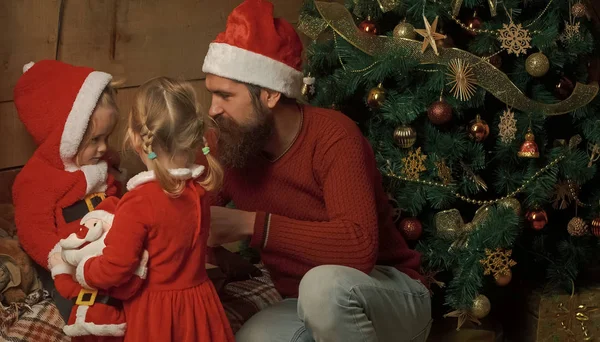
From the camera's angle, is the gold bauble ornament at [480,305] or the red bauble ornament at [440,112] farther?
the gold bauble ornament at [480,305]

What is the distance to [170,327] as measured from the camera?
1.80 meters

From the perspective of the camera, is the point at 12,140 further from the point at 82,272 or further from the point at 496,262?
the point at 496,262

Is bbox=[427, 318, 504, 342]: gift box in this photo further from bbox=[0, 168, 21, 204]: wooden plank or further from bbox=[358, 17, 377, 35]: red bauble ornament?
bbox=[0, 168, 21, 204]: wooden plank

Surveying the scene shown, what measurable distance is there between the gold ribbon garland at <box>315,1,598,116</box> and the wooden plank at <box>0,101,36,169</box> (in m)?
1.00

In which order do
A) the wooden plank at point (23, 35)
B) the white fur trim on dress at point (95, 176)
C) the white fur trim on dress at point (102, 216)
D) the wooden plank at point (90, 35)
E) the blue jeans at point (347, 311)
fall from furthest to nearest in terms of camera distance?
the wooden plank at point (90, 35)
the wooden plank at point (23, 35)
the white fur trim on dress at point (95, 176)
the blue jeans at point (347, 311)
the white fur trim on dress at point (102, 216)

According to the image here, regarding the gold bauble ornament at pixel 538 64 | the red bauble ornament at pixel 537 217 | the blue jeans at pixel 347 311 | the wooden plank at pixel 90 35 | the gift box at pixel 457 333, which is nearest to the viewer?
the blue jeans at pixel 347 311

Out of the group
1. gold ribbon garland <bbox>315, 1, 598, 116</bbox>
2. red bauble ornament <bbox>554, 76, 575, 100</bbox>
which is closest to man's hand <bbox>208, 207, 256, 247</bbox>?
gold ribbon garland <bbox>315, 1, 598, 116</bbox>

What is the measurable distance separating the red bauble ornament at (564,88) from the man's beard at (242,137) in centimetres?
105

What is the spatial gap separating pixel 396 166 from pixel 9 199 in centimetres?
119

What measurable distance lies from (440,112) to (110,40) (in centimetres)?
105

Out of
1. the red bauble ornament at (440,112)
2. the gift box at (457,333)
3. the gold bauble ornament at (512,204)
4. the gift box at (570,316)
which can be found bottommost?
the gift box at (457,333)

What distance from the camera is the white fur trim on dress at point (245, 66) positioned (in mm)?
2154

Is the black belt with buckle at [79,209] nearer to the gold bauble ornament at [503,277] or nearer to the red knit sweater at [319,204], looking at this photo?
the red knit sweater at [319,204]

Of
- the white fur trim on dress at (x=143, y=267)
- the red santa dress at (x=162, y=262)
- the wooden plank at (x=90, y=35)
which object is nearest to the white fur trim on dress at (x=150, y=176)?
the red santa dress at (x=162, y=262)
